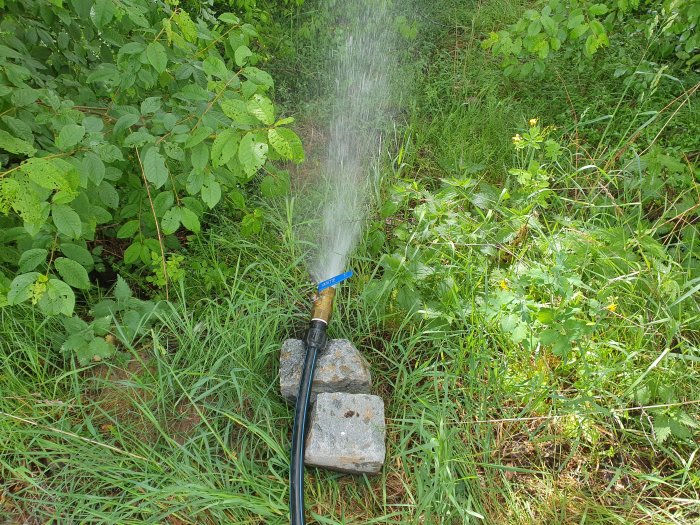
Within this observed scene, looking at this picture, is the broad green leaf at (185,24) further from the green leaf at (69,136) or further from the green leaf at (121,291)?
the green leaf at (121,291)

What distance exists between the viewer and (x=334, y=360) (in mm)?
1921

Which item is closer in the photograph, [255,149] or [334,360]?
[255,149]

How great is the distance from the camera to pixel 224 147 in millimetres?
1544

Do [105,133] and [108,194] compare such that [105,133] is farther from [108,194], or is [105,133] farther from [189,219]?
[189,219]

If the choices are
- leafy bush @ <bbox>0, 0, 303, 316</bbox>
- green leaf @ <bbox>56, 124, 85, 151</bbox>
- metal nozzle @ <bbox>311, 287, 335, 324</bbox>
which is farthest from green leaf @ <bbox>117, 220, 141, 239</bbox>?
metal nozzle @ <bbox>311, 287, 335, 324</bbox>

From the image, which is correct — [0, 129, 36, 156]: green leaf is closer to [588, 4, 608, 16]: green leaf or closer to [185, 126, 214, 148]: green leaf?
[185, 126, 214, 148]: green leaf

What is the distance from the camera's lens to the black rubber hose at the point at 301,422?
1536 millimetres

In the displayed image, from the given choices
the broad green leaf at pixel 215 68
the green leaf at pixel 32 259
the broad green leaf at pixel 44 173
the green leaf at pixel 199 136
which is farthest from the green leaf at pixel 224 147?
the green leaf at pixel 32 259

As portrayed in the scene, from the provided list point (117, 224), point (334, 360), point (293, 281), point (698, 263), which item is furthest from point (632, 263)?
point (117, 224)

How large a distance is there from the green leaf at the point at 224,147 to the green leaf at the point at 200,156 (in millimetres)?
127

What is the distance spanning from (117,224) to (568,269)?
77.2 inches

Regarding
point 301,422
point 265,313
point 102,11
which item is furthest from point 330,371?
point 102,11

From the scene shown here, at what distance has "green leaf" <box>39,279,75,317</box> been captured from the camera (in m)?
1.55

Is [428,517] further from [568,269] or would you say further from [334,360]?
[568,269]
